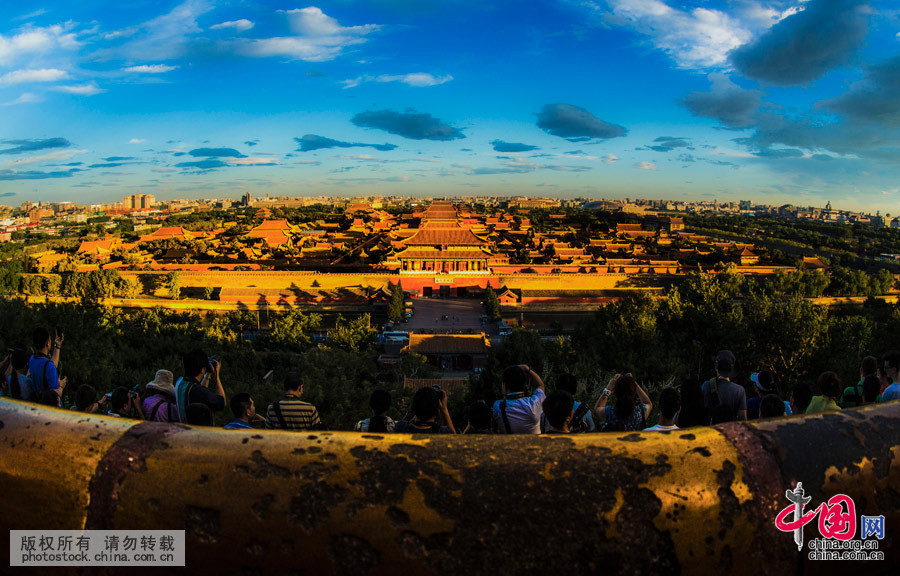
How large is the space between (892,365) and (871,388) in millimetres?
258

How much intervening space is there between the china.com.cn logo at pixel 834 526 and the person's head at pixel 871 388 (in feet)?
10.8

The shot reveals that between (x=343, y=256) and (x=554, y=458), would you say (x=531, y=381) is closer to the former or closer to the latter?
(x=554, y=458)

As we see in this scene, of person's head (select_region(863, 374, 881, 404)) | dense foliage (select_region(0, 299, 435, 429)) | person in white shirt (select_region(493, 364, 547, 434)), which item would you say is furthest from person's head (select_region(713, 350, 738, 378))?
dense foliage (select_region(0, 299, 435, 429))

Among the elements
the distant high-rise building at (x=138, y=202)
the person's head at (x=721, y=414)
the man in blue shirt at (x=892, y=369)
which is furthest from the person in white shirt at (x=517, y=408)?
the distant high-rise building at (x=138, y=202)

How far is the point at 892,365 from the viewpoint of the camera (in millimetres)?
3641

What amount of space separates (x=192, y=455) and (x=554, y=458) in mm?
861

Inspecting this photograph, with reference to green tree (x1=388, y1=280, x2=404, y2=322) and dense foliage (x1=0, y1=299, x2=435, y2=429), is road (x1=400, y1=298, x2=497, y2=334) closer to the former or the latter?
green tree (x1=388, y1=280, x2=404, y2=322)

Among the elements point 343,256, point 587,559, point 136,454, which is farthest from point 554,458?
point 343,256

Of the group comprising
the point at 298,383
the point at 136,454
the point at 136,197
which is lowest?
the point at 298,383

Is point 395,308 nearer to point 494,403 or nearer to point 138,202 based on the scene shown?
point 494,403

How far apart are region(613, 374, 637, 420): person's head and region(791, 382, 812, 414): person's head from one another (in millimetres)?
1358

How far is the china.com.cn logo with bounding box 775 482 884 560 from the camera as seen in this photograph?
1.17 m

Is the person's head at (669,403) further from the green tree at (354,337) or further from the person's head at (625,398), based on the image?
the green tree at (354,337)

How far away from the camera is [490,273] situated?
98.5ft
